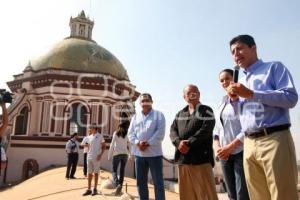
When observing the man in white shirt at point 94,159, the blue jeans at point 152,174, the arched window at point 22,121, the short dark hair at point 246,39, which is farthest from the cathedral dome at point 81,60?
the short dark hair at point 246,39

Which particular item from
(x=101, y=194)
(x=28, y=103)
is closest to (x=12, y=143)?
(x=28, y=103)

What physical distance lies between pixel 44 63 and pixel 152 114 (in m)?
18.6

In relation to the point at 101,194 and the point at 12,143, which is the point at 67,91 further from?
the point at 101,194

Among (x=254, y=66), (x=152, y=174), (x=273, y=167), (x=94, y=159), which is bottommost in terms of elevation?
(x=152, y=174)

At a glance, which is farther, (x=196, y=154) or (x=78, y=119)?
(x=78, y=119)

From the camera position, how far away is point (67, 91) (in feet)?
68.5

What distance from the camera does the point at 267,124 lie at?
2.57 m

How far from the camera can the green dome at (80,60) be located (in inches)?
856

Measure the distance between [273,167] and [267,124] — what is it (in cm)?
35

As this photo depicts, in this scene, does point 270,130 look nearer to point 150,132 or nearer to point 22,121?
point 150,132

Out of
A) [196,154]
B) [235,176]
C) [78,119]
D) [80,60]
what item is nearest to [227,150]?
[235,176]

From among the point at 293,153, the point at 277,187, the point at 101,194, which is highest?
the point at 293,153

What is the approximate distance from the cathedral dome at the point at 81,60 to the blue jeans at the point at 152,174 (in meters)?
17.1

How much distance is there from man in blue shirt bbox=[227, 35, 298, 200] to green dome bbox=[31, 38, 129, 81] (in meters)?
19.4
